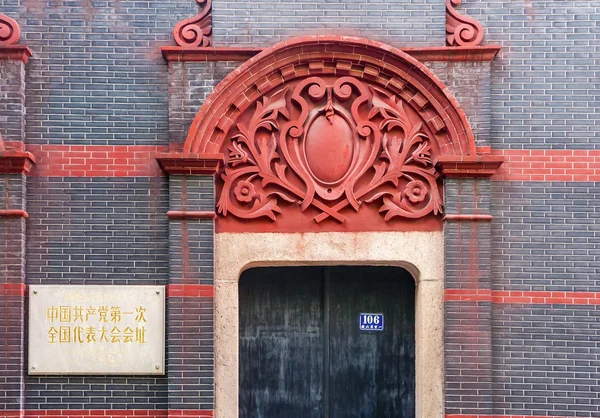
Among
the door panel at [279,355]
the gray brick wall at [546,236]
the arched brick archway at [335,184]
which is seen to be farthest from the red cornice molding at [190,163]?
the gray brick wall at [546,236]

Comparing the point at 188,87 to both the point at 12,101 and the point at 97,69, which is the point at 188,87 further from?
the point at 12,101

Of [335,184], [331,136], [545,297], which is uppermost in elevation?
[331,136]

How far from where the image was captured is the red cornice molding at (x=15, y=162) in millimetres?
7758

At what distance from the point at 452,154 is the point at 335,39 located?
1.58m

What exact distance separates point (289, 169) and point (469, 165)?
173cm

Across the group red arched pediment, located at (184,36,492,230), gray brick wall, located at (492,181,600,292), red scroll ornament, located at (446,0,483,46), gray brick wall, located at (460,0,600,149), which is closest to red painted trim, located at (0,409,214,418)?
red arched pediment, located at (184,36,492,230)

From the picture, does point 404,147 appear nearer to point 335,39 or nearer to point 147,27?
point 335,39

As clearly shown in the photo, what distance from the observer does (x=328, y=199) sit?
310 inches

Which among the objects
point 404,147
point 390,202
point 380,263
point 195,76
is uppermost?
point 195,76

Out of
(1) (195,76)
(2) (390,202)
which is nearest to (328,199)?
(2) (390,202)

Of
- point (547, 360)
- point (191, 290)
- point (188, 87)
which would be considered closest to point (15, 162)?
point (188, 87)

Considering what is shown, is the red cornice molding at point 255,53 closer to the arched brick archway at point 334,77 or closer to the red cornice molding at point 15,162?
the arched brick archway at point 334,77

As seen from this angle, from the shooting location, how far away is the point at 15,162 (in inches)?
307

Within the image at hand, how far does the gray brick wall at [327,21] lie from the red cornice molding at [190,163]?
119 cm
